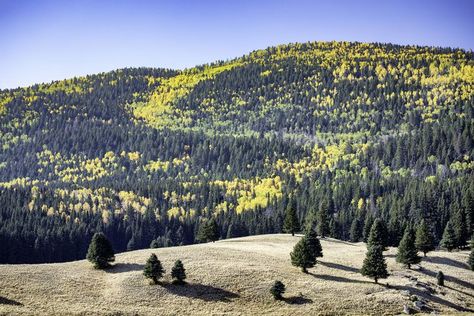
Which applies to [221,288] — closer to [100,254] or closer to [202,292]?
[202,292]

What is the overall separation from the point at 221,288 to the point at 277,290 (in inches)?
334

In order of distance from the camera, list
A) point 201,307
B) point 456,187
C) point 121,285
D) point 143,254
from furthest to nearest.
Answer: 1. point 456,187
2. point 143,254
3. point 121,285
4. point 201,307

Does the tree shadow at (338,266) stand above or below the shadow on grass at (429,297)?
above

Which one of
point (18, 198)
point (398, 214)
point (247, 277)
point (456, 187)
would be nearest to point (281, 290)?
point (247, 277)

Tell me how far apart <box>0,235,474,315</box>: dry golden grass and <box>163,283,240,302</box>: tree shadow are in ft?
0.47

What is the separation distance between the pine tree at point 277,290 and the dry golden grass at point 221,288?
0.96 metres

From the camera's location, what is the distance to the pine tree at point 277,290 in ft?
249

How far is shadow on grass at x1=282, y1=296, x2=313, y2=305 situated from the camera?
Answer: 7506 cm

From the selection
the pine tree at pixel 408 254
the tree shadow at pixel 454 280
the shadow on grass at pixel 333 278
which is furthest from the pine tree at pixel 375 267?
the tree shadow at pixel 454 280

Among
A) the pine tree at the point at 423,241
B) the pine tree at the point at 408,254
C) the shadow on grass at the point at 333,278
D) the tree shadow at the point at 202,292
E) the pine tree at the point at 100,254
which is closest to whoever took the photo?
the tree shadow at the point at 202,292

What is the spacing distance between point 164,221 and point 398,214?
8711cm

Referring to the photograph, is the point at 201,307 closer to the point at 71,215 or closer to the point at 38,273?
the point at 38,273

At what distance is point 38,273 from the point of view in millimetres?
79312

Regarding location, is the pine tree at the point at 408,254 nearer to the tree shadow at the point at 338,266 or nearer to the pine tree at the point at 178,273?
the tree shadow at the point at 338,266
